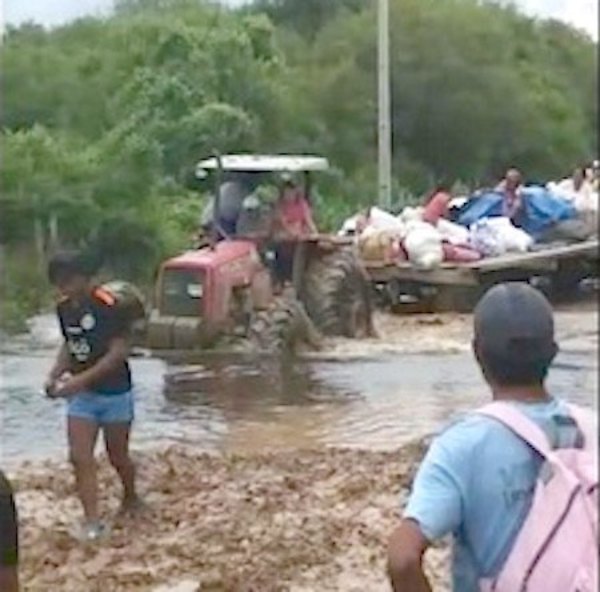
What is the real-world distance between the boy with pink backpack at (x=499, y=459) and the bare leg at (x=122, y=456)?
496 centimetres

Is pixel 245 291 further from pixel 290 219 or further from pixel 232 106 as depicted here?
pixel 232 106

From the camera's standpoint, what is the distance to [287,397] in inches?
523

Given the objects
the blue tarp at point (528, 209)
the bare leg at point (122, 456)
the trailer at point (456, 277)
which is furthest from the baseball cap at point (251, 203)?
the bare leg at point (122, 456)

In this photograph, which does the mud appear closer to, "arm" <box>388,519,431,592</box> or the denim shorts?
the denim shorts

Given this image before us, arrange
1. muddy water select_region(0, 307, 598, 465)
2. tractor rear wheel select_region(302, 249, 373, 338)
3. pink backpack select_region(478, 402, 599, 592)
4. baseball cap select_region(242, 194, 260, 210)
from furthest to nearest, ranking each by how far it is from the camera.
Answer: tractor rear wheel select_region(302, 249, 373, 338) → baseball cap select_region(242, 194, 260, 210) → muddy water select_region(0, 307, 598, 465) → pink backpack select_region(478, 402, 599, 592)

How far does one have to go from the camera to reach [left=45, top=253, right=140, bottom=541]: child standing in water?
7.78 m

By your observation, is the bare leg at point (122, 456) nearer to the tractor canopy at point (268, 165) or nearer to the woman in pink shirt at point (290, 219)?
the tractor canopy at point (268, 165)

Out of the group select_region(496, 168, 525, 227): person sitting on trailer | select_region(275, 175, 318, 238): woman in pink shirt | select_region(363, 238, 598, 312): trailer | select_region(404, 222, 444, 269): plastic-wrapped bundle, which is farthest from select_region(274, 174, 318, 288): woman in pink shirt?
select_region(496, 168, 525, 227): person sitting on trailer

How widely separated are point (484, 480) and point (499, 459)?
0.04 m

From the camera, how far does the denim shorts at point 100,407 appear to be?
314 inches

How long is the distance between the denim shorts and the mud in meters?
0.49

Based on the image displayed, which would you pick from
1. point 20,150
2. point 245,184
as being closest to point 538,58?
point 245,184

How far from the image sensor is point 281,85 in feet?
91.2

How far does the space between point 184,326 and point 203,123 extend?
10939 millimetres
